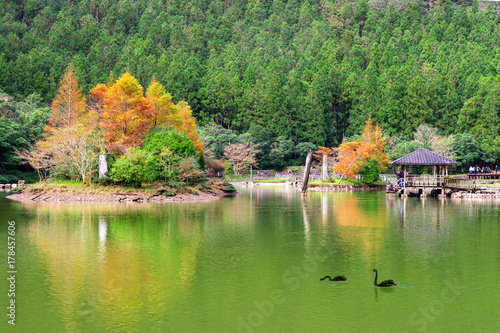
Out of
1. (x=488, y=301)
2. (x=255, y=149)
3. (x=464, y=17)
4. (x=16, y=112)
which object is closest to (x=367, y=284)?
(x=488, y=301)

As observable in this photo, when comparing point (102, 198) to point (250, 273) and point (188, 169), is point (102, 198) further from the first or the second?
point (250, 273)

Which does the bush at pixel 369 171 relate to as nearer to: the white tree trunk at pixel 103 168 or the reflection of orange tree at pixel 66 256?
the white tree trunk at pixel 103 168

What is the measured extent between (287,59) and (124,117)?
96.0 metres

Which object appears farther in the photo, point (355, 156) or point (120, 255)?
point (355, 156)

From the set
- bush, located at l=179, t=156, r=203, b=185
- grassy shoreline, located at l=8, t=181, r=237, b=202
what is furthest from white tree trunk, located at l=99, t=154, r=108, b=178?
bush, located at l=179, t=156, r=203, b=185

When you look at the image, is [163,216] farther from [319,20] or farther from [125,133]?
[319,20]

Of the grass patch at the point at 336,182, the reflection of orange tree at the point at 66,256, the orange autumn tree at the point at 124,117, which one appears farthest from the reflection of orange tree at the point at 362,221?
the orange autumn tree at the point at 124,117

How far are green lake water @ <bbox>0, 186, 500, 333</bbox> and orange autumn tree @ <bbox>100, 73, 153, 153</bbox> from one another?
56.5 ft

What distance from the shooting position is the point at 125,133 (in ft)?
154

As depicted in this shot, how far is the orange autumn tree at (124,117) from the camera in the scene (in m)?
45.8

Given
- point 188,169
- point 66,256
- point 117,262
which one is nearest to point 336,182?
point 188,169

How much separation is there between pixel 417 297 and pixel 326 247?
22.4 ft

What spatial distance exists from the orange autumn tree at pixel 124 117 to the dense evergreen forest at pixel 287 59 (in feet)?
73.7

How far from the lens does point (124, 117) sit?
46469mm
